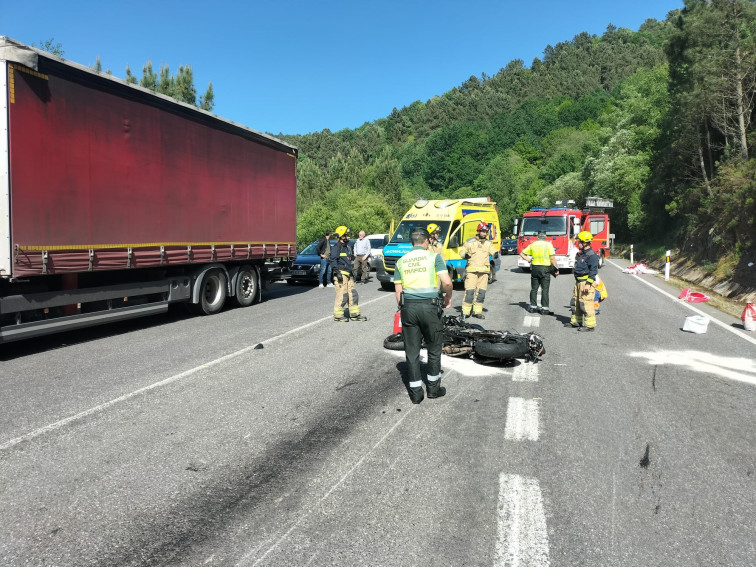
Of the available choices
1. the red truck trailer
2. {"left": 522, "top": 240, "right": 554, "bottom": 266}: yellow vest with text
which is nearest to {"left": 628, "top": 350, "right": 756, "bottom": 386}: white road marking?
{"left": 522, "top": 240, "right": 554, "bottom": 266}: yellow vest with text

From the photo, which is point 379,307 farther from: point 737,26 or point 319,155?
point 319,155

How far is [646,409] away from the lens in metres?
5.44

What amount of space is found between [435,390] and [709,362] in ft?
13.7

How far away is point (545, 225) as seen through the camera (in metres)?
24.2

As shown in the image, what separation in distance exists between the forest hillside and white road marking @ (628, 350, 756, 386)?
37.0ft

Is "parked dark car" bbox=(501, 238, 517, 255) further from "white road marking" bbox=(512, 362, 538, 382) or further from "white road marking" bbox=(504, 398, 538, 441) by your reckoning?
"white road marking" bbox=(504, 398, 538, 441)

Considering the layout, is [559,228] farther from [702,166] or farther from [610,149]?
[610,149]

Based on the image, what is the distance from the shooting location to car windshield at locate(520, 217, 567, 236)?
2369 cm

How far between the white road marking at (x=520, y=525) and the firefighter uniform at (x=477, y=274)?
288 inches

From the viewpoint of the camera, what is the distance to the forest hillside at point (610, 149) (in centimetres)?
2447

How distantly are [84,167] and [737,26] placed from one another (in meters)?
27.8

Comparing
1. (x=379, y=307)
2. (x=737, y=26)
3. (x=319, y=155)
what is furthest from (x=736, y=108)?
(x=319, y=155)

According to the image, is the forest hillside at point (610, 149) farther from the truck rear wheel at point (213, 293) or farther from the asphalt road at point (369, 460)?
the truck rear wheel at point (213, 293)

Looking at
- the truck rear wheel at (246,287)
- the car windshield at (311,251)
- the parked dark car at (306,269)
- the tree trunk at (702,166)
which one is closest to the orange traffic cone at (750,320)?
the truck rear wheel at (246,287)
